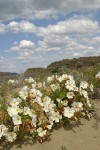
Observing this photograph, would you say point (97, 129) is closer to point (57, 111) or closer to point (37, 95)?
point (57, 111)

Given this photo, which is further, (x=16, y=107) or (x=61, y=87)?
(x=61, y=87)

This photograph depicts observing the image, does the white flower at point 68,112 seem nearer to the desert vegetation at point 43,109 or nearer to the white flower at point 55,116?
the desert vegetation at point 43,109

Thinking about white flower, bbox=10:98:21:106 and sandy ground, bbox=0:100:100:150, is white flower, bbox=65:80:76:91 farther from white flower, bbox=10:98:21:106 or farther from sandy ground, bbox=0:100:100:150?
white flower, bbox=10:98:21:106

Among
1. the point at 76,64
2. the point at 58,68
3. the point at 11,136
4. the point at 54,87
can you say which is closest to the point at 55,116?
the point at 54,87

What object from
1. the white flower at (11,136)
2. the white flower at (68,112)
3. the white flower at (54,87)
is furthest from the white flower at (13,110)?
the white flower at (54,87)

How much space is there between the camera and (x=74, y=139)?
19.2 feet

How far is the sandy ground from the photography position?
18.3 feet

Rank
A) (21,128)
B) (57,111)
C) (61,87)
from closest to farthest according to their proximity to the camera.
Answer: (21,128) → (57,111) → (61,87)

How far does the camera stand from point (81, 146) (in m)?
5.64

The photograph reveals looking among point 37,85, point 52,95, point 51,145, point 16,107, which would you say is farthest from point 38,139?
point 37,85

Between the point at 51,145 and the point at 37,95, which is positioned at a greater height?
the point at 37,95

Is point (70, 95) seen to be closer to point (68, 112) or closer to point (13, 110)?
point (68, 112)

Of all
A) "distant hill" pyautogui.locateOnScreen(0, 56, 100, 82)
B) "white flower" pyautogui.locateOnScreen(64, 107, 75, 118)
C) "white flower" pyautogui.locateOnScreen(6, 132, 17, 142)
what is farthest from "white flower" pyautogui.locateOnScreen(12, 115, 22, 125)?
"distant hill" pyautogui.locateOnScreen(0, 56, 100, 82)

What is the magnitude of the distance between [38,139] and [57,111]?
643 millimetres
